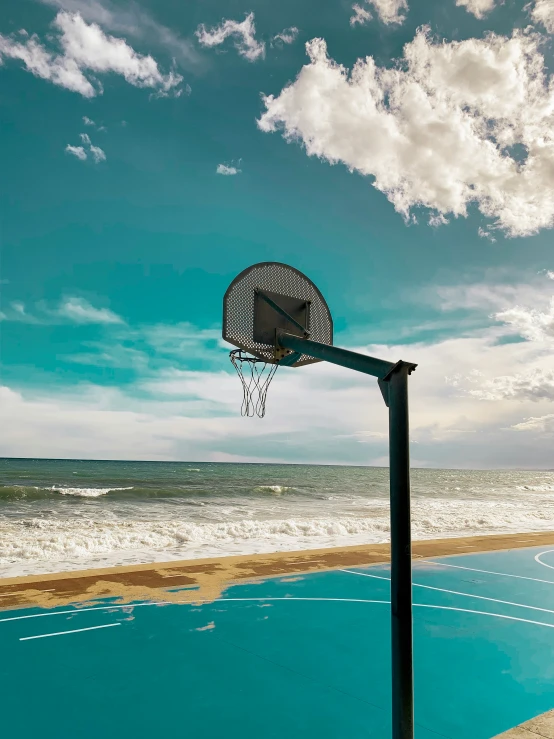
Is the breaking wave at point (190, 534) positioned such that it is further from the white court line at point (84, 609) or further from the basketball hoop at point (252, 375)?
the basketball hoop at point (252, 375)

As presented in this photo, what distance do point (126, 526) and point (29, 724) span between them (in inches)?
684

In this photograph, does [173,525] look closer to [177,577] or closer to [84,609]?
[177,577]

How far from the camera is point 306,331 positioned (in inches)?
206

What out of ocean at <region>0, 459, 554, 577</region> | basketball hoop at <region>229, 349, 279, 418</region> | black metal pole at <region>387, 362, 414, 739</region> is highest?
basketball hoop at <region>229, 349, 279, 418</region>

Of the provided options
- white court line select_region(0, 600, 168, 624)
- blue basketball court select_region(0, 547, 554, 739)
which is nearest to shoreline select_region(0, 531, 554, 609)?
white court line select_region(0, 600, 168, 624)

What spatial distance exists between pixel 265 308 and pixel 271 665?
13.8ft

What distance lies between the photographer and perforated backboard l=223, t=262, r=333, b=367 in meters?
5.01

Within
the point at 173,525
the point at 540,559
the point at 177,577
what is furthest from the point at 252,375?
the point at 173,525

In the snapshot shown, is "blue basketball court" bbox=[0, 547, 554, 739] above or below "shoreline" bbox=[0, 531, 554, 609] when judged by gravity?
below

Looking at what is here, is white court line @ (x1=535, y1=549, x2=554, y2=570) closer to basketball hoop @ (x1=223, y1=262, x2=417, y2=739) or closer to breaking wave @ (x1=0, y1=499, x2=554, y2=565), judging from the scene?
breaking wave @ (x1=0, y1=499, x2=554, y2=565)

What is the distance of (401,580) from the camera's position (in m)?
3.43

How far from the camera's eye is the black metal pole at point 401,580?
134 inches

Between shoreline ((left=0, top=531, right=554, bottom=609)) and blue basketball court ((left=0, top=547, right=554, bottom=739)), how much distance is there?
47cm

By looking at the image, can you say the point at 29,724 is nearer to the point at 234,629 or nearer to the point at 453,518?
the point at 234,629
